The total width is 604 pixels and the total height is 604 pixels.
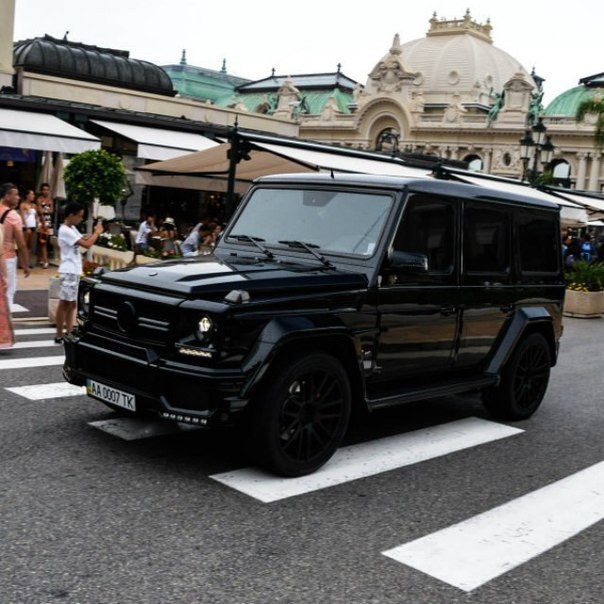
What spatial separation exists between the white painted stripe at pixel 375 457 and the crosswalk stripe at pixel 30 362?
400 centimetres

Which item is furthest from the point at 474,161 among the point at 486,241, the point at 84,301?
the point at 84,301

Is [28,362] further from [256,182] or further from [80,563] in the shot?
[80,563]

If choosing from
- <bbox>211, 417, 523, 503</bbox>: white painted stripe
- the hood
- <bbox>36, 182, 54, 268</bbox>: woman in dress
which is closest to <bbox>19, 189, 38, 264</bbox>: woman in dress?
<bbox>36, 182, 54, 268</bbox>: woman in dress

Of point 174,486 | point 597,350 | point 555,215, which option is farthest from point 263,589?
point 597,350

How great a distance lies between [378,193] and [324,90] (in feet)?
375

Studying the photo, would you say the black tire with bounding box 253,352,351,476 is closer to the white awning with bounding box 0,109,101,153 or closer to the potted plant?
the potted plant

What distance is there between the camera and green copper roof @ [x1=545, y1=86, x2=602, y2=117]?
9188 cm

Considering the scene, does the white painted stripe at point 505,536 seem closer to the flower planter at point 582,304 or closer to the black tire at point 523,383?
the black tire at point 523,383

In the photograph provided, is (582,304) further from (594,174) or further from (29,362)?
(594,174)

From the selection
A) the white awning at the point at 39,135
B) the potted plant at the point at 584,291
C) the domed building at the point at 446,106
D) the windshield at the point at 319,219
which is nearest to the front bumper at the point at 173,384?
the windshield at the point at 319,219

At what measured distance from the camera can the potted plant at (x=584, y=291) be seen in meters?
18.9

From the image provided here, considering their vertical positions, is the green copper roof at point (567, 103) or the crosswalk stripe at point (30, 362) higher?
the green copper roof at point (567, 103)

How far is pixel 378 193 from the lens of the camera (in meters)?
6.30

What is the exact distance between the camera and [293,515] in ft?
15.9
